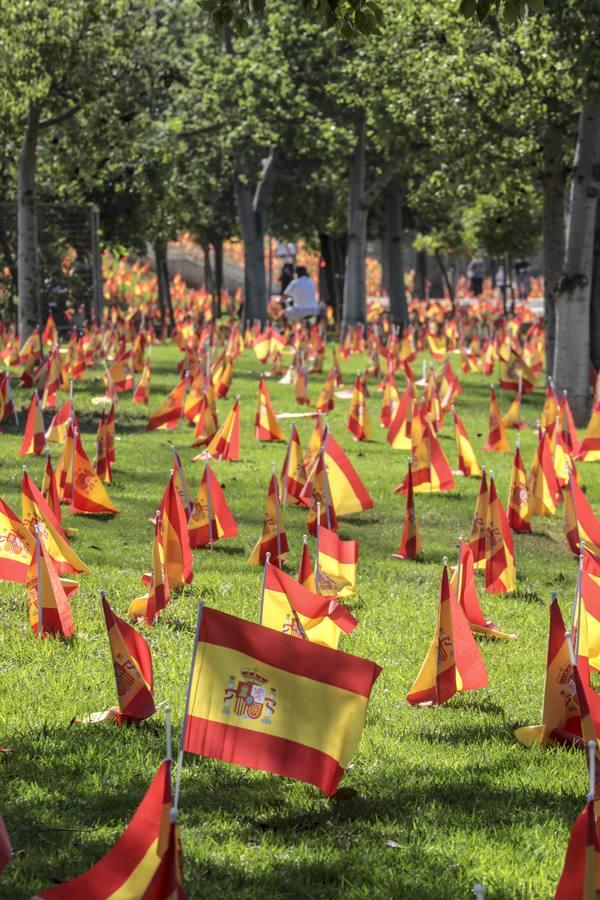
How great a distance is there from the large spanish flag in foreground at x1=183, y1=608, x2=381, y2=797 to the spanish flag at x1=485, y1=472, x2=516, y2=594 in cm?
387

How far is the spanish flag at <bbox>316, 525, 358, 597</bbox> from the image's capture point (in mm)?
7857

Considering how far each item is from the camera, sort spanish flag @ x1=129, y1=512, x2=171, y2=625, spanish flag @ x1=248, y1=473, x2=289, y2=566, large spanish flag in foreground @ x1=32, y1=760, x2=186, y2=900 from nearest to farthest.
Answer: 1. large spanish flag in foreground @ x1=32, y1=760, x2=186, y2=900
2. spanish flag @ x1=129, y1=512, x2=171, y2=625
3. spanish flag @ x1=248, y1=473, x2=289, y2=566

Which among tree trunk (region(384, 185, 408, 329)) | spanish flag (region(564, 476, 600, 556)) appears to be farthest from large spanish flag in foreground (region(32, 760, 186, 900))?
tree trunk (region(384, 185, 408, 329))

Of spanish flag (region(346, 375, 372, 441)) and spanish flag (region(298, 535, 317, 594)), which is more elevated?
spanish flag (region(298, 535, 317, 594))

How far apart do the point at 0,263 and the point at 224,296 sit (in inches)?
899

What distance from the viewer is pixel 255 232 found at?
35.0 metres

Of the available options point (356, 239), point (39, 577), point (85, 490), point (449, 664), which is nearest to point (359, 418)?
point (85, 490)

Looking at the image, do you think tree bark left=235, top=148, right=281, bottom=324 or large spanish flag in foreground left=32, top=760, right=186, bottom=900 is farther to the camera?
tree bark left=235, top=148, right=281, bottom=324

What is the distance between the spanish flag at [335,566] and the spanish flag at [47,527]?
1338mm

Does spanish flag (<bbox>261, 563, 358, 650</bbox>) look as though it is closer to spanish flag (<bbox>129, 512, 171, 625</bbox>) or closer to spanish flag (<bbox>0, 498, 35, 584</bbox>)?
spanish flag (<bbox>129, 512, 171, 625</bbox>)

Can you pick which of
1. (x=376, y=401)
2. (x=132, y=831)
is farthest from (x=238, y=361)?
(x=132, y=831)

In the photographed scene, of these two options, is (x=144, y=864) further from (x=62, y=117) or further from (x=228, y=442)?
(x=62, y=117)

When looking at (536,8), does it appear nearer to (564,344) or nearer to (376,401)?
(564,344)

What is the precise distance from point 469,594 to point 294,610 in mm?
1439
